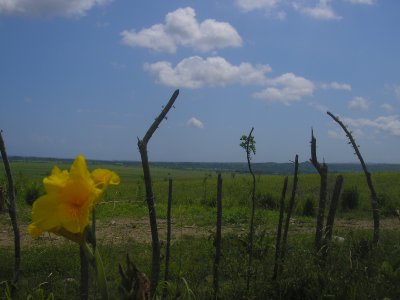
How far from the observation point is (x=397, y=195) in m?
17.1

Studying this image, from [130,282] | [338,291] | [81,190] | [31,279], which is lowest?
[31,279]

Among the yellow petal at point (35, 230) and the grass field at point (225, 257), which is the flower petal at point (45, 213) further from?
the grass field at point (225, 257)

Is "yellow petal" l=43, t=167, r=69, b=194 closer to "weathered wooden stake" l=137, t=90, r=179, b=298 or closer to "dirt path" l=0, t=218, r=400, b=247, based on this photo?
"weathered wooden stake" l=137, t=90, r=179, b=298

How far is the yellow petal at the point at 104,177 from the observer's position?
4.59 feet

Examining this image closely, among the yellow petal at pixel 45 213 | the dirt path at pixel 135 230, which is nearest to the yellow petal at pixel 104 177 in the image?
the yellow petal at pixel 45 213

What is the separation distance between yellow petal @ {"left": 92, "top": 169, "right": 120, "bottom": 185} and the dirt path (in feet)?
25.5

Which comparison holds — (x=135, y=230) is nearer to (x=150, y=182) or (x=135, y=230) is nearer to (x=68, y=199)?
(x=150, y=182)

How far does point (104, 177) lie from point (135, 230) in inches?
382

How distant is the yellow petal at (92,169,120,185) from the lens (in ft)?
4.59

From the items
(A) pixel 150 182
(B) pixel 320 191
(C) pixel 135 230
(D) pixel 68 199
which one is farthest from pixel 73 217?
(C) pixel 135 230

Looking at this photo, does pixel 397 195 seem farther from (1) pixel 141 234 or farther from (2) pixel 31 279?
(2) pixel 31 279

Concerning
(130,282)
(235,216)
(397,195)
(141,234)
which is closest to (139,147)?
(130,282)

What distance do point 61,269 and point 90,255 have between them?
18.8 feet

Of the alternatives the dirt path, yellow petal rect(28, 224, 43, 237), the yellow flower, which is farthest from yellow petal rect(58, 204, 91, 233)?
the dirt path
